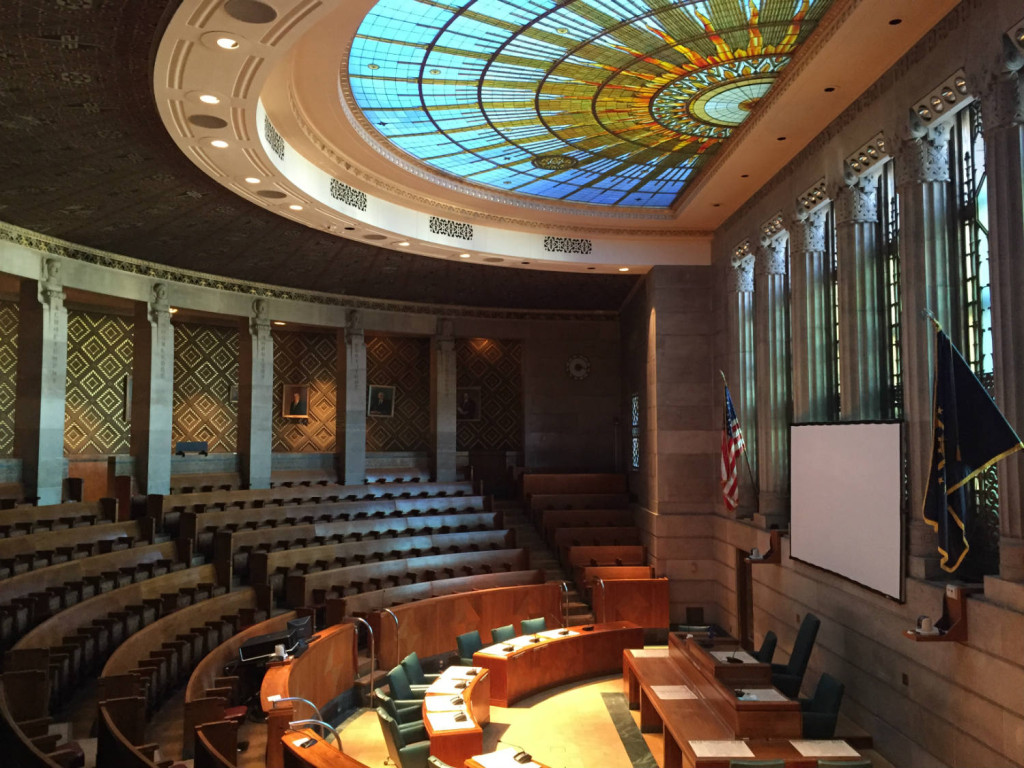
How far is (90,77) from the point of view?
7711 mm

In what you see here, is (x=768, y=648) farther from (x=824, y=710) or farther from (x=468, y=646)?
(x=468, y=646)

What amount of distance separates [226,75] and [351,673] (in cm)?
768

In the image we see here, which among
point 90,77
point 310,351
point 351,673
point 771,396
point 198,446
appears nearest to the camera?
point 90,77

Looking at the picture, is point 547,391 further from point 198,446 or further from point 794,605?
point 794,605

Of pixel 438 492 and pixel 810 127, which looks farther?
pixel 438 492

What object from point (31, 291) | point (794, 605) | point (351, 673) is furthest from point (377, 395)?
point (794, 605)

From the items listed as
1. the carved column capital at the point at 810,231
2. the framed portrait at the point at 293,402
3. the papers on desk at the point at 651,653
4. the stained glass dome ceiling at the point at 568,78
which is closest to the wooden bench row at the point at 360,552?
the papers on desk at the point at 651,653

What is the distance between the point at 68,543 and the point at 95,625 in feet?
10.2

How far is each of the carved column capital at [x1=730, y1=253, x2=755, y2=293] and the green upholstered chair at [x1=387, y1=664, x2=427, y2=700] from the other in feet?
29.6

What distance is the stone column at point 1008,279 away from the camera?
7.20 metres

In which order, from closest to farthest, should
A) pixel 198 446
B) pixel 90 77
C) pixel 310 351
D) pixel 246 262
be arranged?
pixel 90 77, pixel 246 262, pixel 198 446, pixel 310 351

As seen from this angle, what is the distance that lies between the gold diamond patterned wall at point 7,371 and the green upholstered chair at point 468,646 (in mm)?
9973

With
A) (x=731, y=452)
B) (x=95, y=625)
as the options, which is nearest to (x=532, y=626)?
(x=731, y=452)

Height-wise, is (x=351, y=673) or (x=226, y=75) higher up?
(x=226, y=75)
